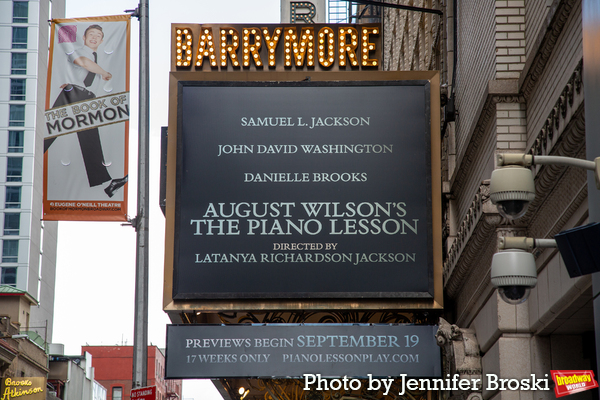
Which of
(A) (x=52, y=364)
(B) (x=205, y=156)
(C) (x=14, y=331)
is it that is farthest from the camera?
(A) (x=52, y=364)

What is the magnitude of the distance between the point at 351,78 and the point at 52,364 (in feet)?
239

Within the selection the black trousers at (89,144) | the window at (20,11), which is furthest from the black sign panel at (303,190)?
the window at (20,11)

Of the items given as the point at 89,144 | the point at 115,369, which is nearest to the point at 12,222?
the point at 115,369

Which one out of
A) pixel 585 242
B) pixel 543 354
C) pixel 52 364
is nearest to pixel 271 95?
pixel 543 354

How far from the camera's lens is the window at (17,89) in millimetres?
104375

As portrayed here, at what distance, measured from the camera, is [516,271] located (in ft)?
22.5

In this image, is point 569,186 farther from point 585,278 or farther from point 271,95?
point 271,95

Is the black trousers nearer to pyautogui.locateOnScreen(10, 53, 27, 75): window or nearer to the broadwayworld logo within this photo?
the broadwayworld logo

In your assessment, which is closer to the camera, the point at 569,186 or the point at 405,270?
the point at 569,186

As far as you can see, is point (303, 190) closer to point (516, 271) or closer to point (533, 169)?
point (533, 169)

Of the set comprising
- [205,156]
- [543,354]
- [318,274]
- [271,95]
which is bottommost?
[543,354]

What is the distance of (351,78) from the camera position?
14977 millimetres

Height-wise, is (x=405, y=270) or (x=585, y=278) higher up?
(x=405, y=270)

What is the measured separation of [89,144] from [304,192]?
154 inches
